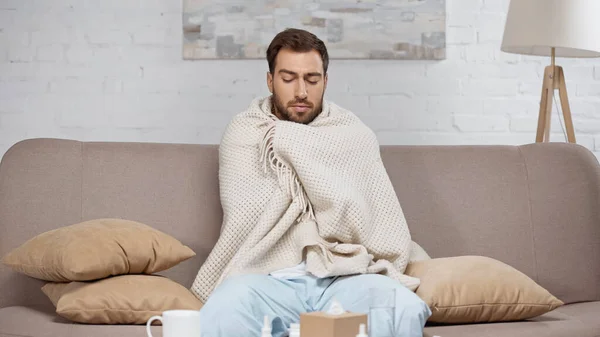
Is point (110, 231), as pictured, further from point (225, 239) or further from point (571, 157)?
point (571, 157)

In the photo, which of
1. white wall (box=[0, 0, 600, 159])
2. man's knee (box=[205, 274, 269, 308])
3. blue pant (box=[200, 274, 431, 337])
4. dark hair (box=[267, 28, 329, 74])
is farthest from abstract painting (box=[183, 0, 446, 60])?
man's knee (box=[205, 274, 269, 308])

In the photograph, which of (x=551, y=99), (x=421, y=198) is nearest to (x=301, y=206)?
(x=421, y=198)

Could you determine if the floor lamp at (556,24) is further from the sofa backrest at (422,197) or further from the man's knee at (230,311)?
the man's knee at (230,311)

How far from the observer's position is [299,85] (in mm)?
2834

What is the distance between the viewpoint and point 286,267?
252 centimetres

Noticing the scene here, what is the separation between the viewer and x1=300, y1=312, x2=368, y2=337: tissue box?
58.9 inches

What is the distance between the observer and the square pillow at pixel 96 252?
2.27 m

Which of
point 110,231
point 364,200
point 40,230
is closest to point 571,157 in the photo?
point 364,200

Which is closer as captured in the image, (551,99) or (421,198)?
(421,198)

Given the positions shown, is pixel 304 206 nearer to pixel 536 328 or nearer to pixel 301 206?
pixel 301 206

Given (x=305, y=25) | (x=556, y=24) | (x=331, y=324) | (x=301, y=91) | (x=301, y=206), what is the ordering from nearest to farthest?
1. (x=331, y=324)
2. (x=301, y=206)
3. (x=301, y=91)
4. (x=556, y=24)
5. (x=305, y=25)

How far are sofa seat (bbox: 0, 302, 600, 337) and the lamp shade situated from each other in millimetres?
1211

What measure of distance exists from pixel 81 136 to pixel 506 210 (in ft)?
6.54

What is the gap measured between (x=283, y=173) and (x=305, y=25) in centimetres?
139
